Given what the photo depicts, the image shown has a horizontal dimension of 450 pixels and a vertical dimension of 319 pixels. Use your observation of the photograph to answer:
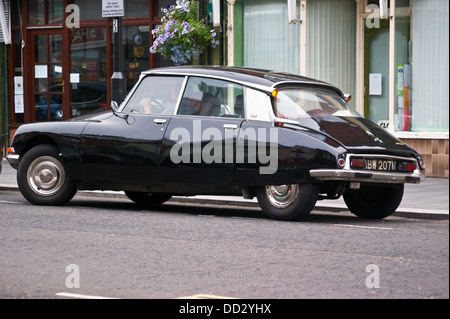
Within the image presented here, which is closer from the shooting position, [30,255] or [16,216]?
[30,255]

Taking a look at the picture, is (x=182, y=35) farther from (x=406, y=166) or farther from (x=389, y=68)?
(x=406, y=166)

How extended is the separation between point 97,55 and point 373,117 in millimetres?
6683

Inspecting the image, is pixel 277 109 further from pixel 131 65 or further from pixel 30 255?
pixel 131 65

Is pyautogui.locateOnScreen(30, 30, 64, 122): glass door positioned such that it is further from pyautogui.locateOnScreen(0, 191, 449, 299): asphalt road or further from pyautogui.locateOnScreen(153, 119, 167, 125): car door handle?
pyautogui.locateOnScreen(153, 119, 167, 125): car door handle

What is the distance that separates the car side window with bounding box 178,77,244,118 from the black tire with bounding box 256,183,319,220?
36.8 inches

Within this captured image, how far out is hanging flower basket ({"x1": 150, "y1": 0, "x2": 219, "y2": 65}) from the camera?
60.1ft

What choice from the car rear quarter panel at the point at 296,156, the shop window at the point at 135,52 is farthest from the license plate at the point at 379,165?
the shop window at the point at 135,52

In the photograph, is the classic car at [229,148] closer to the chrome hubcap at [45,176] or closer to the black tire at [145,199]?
the chrome hubcap at [45,176]

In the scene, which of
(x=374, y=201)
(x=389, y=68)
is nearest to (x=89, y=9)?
(x=389, y=68)

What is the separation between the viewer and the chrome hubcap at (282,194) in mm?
9742

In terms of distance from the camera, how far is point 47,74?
71.0 ft
